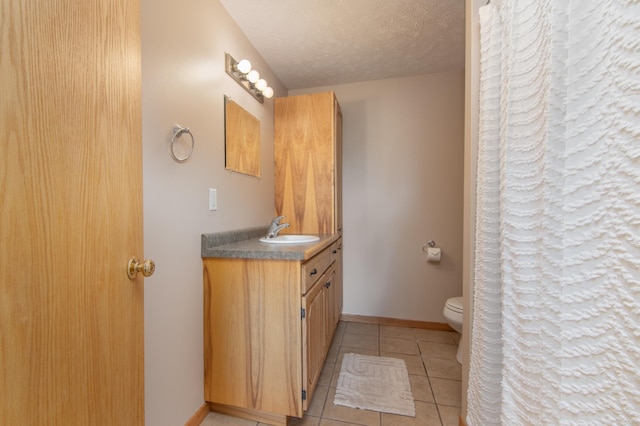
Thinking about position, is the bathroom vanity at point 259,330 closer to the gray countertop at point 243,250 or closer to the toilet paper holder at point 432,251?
the gray countertop at point 243,250

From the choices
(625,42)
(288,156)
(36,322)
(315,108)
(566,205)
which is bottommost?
(36,322)

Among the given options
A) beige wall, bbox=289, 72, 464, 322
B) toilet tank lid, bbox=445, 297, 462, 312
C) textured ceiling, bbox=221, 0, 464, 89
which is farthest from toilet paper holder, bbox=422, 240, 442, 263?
textured ceiling, bbox=221, 0, 464, 89

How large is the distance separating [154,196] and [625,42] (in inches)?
53.8

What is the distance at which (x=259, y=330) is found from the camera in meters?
1.27

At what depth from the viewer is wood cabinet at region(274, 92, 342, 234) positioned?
2.14 metres

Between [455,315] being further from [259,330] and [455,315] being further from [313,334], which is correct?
[259,330]

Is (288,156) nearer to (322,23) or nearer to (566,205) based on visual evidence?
(322,23)

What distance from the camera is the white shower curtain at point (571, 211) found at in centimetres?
40

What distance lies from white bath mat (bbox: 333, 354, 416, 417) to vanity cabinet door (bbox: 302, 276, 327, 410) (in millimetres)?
245

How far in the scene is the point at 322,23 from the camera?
5.55 ft

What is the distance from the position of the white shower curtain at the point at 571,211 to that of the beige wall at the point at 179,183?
49.9 inches

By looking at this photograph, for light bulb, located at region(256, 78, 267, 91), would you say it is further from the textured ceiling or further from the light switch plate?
the light switch plate

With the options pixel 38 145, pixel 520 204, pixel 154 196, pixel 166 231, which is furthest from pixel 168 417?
pixel 520 204

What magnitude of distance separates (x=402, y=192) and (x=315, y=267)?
1.44 m
